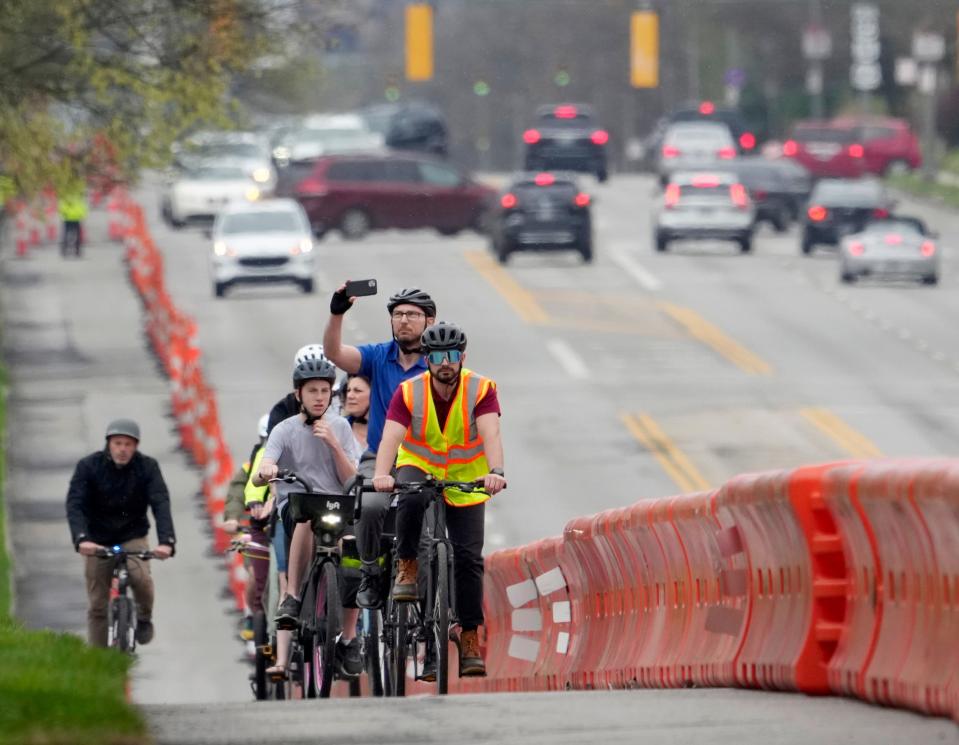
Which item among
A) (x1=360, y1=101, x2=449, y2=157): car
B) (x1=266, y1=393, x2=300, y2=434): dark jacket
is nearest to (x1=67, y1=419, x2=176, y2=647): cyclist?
(x1=266, y1=393, x2=300, y2=434): dark jacket

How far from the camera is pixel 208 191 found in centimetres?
5794

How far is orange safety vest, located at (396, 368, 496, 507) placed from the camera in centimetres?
1085

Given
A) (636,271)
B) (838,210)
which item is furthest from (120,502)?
(838,210)

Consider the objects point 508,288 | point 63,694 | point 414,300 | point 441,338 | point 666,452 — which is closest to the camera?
point 63,694

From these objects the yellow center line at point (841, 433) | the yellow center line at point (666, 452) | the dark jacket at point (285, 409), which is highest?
the dark jacket at point (285, 409)

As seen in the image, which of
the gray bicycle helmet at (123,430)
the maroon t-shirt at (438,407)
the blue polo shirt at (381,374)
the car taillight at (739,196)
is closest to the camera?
the maroon t-shirt at (438,407)

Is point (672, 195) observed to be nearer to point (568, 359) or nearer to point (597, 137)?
point (568, 359)

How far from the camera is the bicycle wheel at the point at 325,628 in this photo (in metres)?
11.5

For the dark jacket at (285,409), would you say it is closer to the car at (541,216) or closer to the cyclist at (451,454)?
the cyclist at (451,454)

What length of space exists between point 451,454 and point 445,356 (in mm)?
Result: 592

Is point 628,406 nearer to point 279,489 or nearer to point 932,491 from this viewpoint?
point 279,489

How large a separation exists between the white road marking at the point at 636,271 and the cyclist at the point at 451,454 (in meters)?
37.5

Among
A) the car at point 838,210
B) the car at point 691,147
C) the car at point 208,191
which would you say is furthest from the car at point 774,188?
the car at point 208,191

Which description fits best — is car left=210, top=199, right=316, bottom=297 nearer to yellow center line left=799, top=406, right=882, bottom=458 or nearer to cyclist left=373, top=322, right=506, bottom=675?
yellow center line left=799, top=406, right=882, bottom=458
